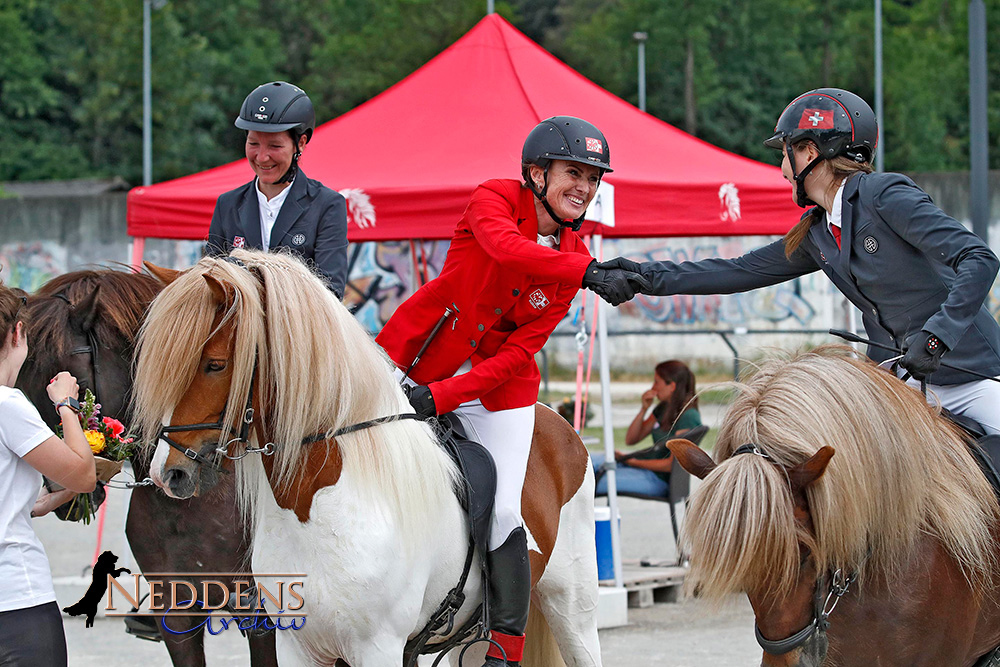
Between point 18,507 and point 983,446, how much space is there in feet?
9.47

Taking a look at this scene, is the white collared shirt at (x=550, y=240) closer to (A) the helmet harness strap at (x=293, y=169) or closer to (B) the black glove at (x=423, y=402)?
(B) the black glove at (x=423, y=402)

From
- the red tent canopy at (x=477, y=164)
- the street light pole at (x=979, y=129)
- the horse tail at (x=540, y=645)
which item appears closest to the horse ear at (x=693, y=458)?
the horse tail at (x=540, y=645)

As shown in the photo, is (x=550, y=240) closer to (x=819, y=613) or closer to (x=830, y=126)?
(x=830, y=126)

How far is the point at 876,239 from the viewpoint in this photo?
3277 millimetres

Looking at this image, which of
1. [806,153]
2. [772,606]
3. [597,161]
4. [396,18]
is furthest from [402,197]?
[396,18]

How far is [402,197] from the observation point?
7281mm

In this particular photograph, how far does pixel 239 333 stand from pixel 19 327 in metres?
0.67

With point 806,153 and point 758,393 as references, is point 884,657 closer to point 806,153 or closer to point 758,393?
point 758,393

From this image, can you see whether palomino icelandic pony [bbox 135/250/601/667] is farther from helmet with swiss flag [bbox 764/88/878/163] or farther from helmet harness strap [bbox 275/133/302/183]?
helmet with swiss flag [bbox 764/88/878/163]

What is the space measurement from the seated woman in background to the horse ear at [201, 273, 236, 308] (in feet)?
16.1

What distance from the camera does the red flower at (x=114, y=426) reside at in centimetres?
369

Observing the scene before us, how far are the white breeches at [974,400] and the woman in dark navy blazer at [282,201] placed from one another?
88.1 inches

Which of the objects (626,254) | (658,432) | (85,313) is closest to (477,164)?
(658,432)

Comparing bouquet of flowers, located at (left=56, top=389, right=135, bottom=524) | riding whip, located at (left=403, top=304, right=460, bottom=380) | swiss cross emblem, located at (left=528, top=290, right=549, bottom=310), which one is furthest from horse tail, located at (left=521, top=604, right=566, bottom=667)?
bouquet of flowers, located at (left=56, top=389, right=135, bottom=524)
